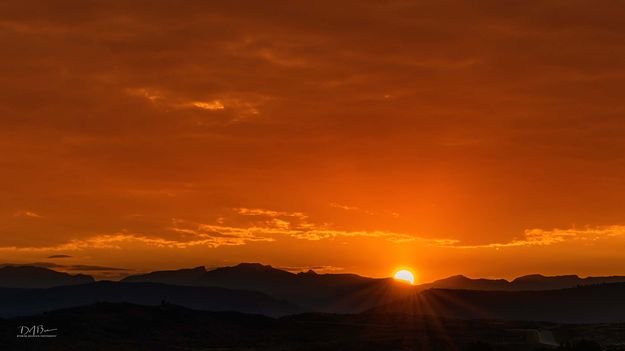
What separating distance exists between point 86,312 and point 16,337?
1268 inches

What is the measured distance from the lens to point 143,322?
173 meters

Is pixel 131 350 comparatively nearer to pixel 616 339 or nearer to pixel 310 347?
pixel 310 347

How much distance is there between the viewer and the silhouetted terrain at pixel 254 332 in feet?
456

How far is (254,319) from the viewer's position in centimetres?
19288

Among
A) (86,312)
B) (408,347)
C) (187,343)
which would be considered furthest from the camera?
(86,312)

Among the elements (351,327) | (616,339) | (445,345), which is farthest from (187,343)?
(616,339)

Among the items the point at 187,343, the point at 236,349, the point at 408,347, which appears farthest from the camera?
the point at 187,343

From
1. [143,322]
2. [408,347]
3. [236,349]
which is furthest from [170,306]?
[408,347]

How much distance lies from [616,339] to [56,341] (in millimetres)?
102034

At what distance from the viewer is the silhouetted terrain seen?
139000 millimetres

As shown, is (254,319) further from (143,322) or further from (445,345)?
(445,345)

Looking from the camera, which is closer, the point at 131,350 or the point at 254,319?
the point at 131,350

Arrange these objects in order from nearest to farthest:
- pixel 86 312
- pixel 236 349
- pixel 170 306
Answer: pixel 236 349 → pixel 86 312 → pixel 170 306

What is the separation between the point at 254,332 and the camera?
7018 inches
